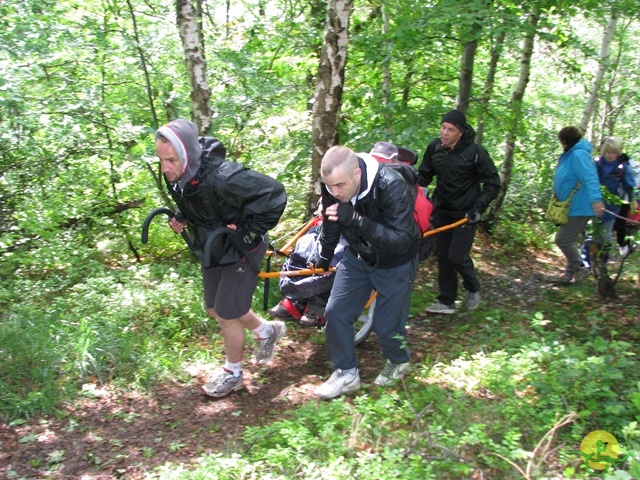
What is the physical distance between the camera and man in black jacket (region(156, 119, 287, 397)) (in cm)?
394

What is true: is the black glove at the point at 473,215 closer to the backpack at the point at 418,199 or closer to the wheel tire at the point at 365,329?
the backpack at the point at 418,199

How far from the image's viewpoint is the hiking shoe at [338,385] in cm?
456

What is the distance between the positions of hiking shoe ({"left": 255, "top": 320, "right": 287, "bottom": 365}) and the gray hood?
1.75m

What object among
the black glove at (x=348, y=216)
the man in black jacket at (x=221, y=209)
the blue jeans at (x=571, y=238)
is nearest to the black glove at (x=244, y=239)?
the man in black jacket at (x=221, y=209)

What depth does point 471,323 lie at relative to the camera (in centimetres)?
611

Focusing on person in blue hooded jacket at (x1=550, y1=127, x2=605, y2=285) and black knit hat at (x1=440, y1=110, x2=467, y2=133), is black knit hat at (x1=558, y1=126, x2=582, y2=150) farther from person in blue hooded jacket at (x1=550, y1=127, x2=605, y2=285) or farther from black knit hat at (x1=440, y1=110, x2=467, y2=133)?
black knit hat at (x1=440, y1=110, x2=467, y2=133)

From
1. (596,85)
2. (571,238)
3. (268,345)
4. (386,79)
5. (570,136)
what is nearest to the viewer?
(268,345)

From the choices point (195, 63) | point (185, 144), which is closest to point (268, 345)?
point (185, 144)

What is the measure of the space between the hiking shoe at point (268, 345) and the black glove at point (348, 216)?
1.69 meters

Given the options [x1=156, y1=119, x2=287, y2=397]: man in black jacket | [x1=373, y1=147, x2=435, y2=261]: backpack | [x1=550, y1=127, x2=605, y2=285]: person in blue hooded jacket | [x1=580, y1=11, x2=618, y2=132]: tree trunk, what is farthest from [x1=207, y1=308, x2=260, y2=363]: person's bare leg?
[x1=580, y1=11, x2=618, y2=132]: tree trunk

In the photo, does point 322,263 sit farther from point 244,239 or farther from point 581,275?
point 581,275

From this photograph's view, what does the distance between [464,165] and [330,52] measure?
6.25 feet

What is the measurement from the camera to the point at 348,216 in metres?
3.83

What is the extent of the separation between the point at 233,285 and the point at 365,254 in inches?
43.3
